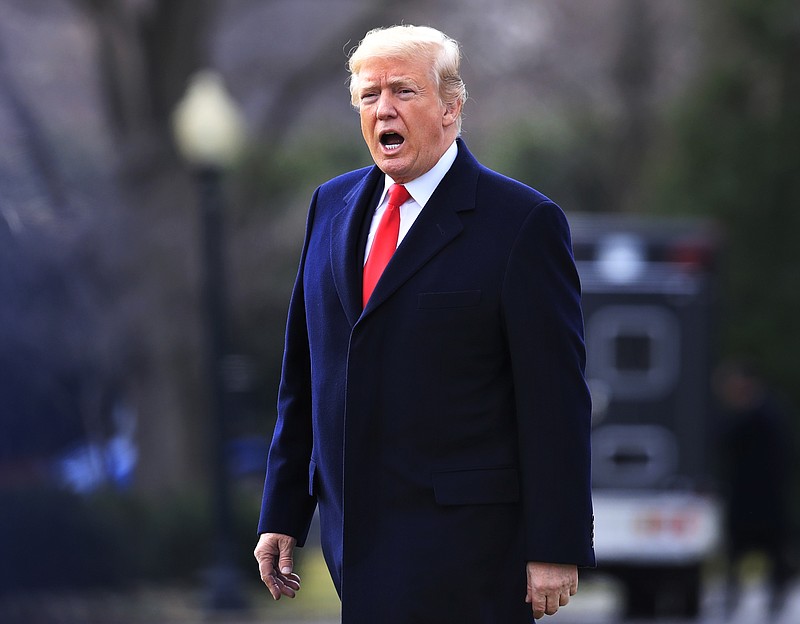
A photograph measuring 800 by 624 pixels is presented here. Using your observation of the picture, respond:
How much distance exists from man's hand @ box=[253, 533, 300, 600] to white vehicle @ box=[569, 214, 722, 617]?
→ 7.67 metres

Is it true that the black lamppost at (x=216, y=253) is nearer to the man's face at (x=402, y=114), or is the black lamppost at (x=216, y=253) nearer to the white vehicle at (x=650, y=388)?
the white vehicle at (x=650, y=388)

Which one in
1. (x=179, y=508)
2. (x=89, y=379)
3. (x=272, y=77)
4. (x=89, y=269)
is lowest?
(x=179, y=508)

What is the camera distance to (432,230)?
3.41m

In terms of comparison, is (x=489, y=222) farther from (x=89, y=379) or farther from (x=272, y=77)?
(x=272, y=77)

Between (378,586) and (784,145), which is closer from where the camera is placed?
(378,586)

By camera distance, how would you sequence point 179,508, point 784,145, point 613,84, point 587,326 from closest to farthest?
point 587,326 → point 179,508 → point 784,145 → point 613,84

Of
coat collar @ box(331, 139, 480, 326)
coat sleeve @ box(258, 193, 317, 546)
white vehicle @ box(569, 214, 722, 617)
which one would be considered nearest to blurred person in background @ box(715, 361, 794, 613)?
white vehicle @ box(569, 214, 722, 617)

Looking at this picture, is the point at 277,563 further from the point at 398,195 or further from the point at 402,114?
the point at 402,114

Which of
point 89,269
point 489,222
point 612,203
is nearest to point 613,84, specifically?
point 612,203

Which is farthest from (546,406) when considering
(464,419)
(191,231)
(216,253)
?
(191,231)

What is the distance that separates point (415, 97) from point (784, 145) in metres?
14.8

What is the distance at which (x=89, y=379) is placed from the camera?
1334 centimetres

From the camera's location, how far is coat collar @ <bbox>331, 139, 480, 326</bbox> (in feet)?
11.1

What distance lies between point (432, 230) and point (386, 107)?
0.27m
